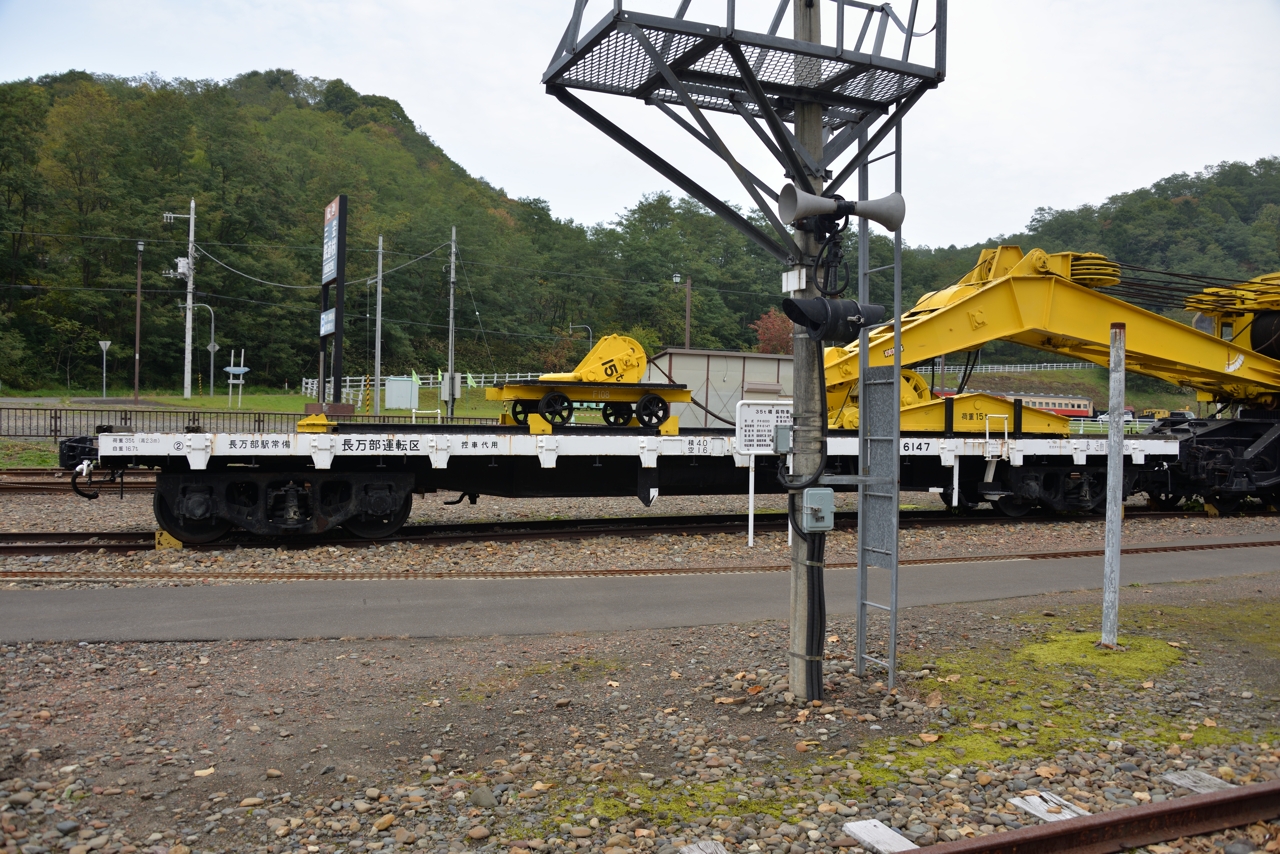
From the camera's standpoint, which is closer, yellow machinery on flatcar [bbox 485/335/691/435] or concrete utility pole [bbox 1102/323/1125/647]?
concrete utility pole [bbox 1102/323/1125/647]

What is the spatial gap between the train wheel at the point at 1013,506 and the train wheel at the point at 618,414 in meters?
7.17

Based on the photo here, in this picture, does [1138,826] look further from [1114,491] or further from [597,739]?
[1114,491]

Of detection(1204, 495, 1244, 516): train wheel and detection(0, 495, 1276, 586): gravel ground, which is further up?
detection(1204, 495, 1244, 516): train wheel

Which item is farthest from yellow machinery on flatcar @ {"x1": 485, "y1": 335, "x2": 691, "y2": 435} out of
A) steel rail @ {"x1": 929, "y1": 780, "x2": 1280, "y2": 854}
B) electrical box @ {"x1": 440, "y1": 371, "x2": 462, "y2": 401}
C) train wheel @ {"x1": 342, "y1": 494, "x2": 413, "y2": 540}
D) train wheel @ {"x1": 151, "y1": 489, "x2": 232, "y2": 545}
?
steel rail @ {"x1": 929, "y1": 780, "x2": 1280, "y2": 854}

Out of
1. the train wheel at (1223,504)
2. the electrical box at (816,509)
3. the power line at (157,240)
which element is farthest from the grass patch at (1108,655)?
the power line at (157,240)

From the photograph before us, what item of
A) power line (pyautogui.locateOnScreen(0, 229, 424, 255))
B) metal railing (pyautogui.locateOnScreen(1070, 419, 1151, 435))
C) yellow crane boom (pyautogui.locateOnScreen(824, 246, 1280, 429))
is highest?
power line (pyautogui.locateOnScreen(0, 229, 424, 255))

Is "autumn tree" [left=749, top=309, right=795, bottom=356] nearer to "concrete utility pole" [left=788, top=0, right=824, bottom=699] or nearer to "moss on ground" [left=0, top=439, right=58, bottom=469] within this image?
"moss on ground" [left=0, top=439, right=58, bottom=469]

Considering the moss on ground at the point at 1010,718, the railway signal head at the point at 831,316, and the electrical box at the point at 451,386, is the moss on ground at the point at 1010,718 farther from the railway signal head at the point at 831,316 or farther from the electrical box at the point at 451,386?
the electrical box at the point at 451,386

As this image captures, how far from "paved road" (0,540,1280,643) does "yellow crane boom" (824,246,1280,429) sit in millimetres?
5636

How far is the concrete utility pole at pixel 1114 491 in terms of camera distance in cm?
728

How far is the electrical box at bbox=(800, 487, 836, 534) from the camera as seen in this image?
18.4 ft

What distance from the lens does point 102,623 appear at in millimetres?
7715

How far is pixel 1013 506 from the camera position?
16922mm

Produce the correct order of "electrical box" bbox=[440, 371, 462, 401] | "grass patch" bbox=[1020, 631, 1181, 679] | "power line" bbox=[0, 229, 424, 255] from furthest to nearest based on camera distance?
"power line" bbox=[0, 229, 424, 255] < "electrical box" bbox=[440, 371, 462, 401] < "grass patch" bbox=[1020, 631, 1181, 679]
